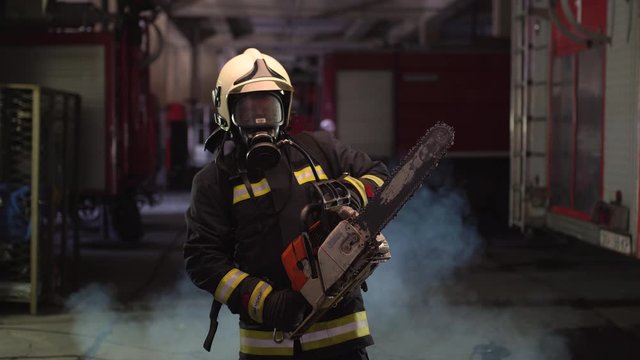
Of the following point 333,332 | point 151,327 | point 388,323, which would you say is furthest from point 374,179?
point 151,327

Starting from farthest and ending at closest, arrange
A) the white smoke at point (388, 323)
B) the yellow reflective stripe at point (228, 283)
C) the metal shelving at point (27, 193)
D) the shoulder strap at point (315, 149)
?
the metal shelving at point (27, 193)
the white smoke at point (388, 323)
the shoulder strap at point (315, 149)
the yellow reflective stripe at point (228, 283)

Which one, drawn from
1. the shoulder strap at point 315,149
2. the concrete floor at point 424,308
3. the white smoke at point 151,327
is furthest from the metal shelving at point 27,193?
Answer: the shoulder strap at point 315,149

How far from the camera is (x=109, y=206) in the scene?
10.7 meters

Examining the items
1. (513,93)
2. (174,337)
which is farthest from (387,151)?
(174,337)

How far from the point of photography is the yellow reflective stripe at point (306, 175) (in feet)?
8.67

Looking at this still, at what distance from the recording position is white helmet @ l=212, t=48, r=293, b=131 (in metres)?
2.60

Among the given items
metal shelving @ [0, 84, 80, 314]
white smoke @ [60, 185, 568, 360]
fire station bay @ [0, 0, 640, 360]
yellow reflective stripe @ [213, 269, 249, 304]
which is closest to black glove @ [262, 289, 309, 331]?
fire station bay @ [0, 0, 640, 360]

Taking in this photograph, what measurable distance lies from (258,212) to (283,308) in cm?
33

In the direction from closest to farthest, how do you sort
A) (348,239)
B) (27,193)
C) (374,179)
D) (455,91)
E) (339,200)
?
(348,239) < (339,200) < (374,179) < (27,193) < (455,91)

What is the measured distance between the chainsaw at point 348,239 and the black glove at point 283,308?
29 millimetres

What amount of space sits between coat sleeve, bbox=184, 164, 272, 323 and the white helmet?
199 mm

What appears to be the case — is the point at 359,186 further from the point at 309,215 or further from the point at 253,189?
the point at 253,189

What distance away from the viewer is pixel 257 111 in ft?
8.45

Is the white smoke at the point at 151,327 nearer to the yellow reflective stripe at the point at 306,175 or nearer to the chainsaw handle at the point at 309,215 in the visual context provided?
the yellow reflective stripe at the point at 306,175
